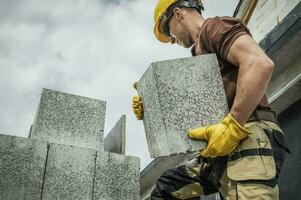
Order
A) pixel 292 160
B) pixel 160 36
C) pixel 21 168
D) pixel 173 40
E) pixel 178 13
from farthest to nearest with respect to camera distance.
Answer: pixel 292 160
pixel 160 36
pixel 173 40
pixel 178 13
pixel 21 168

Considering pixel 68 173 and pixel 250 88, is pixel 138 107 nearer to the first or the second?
pixel 68 173

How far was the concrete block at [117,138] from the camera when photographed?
355 cm

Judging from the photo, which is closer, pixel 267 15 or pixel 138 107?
pixel 138 107

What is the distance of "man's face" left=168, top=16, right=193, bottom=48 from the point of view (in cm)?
316

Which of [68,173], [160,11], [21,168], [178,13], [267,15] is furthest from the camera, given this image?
[267,15]

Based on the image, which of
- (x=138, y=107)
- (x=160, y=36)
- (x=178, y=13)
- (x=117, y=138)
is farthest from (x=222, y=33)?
(x=117, y=138)

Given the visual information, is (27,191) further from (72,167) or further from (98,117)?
(98,117)

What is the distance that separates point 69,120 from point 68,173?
52 cm

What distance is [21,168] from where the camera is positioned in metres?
2.90

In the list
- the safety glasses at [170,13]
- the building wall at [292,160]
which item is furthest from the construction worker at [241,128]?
the building wall at [292,160]

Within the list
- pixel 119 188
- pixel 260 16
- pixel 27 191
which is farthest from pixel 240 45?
pixel 260 16

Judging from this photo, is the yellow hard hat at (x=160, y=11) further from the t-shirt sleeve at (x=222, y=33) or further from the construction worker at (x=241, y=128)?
the t-shirt sleeve at (x=222, y=33)

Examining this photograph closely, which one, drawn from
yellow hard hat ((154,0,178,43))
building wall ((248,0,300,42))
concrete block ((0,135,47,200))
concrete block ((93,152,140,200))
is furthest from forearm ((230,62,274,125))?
building wall ((248,0,300,42))

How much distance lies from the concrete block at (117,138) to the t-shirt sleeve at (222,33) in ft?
4.33
